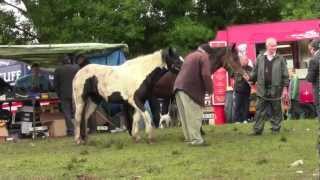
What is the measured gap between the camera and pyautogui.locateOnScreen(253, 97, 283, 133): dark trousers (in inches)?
555

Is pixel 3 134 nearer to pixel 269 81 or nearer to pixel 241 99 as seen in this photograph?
pixel 241 99

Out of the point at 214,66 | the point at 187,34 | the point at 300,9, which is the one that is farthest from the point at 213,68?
the point at 300,9

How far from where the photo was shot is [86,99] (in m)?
14.8

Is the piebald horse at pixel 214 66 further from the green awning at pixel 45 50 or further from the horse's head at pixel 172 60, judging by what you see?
the green awning at pixel 45 50

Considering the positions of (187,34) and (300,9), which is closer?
(187,34)

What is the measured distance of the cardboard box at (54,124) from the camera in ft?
59.9

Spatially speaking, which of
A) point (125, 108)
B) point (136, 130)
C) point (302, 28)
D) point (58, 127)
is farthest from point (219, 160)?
point (302, 28)

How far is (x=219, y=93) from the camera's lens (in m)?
21.9

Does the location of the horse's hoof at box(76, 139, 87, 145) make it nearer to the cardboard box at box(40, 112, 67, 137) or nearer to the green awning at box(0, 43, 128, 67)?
the cardboard box at box(40, 112, 67, 137)

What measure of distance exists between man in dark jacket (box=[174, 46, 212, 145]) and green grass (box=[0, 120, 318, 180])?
1.26 feet

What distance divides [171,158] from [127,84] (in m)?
3.21

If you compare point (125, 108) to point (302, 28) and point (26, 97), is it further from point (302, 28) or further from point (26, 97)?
point (302, 28)

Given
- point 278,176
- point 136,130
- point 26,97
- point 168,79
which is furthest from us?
point 26,97

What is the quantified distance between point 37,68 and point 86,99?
4.68 metres
